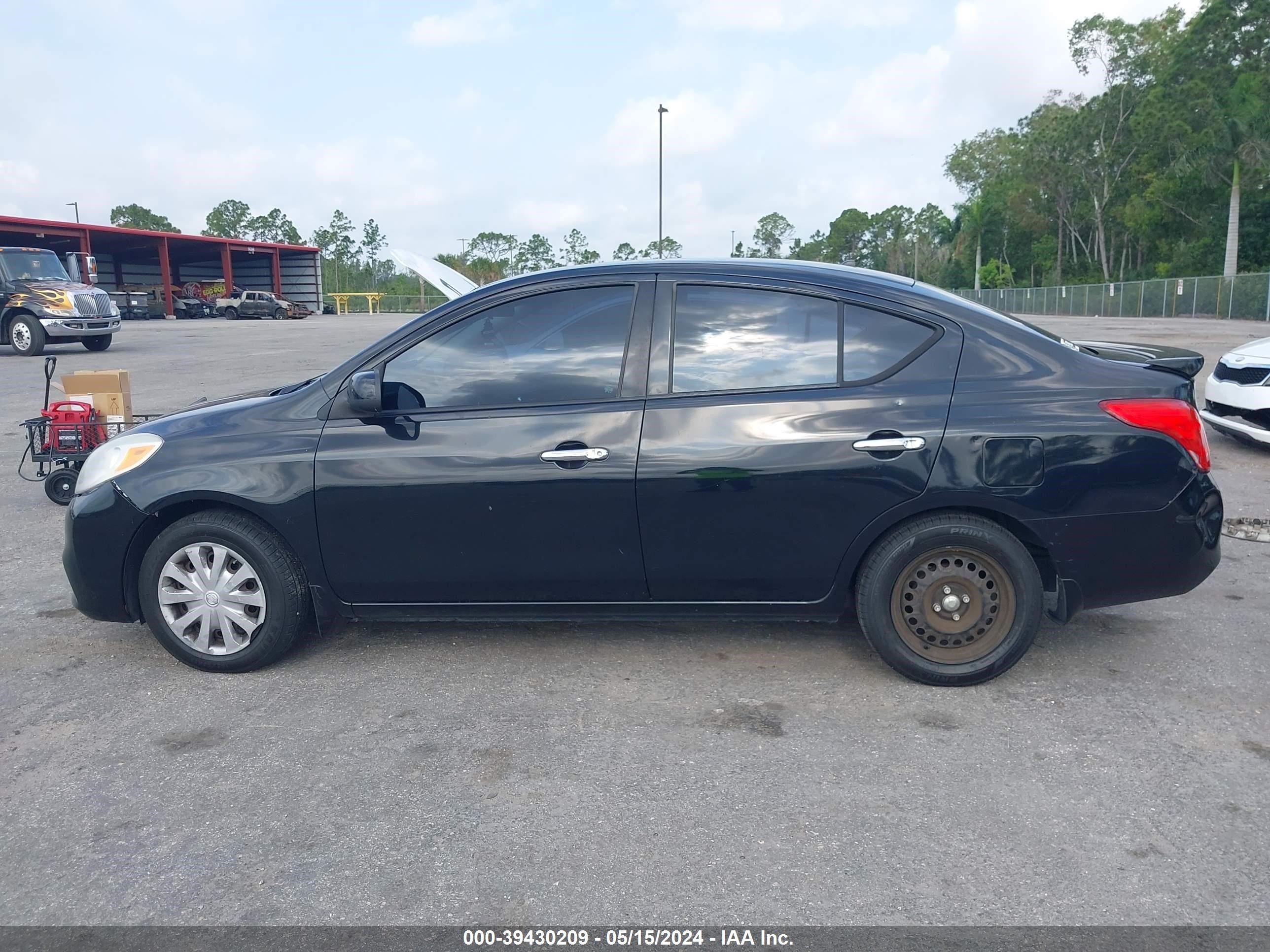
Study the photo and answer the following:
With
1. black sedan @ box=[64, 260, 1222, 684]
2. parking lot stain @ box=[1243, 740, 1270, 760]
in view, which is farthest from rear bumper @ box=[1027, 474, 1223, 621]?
parking lot stain @ box=[1243, 740, 1270, 760]

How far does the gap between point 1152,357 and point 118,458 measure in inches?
171

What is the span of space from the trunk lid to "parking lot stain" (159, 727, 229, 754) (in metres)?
3.64

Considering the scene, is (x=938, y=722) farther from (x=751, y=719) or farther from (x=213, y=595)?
(x=213, y=595)

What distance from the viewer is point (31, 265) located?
23766 millimetres

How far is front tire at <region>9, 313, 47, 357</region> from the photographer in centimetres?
2288

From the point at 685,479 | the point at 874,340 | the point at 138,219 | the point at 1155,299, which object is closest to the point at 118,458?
the point at 685,479

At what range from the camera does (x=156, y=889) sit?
9.43ft

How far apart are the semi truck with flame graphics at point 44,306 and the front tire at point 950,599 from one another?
77.2 ft

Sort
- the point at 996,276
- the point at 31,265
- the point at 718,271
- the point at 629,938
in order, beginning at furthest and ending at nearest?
1. the point at 996,276
2. the point at 31,265
3. the point at 718,271
4. the point at 629,938

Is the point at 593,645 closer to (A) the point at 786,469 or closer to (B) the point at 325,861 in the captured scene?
(A) the point at 786,469

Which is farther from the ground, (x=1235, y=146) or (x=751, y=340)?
(x=1235, y=146)

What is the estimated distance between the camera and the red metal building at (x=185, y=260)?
48.0 m

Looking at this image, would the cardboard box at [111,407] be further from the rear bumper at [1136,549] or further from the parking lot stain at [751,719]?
the rear bumper at [1136,549]

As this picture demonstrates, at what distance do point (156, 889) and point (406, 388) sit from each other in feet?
6.85
